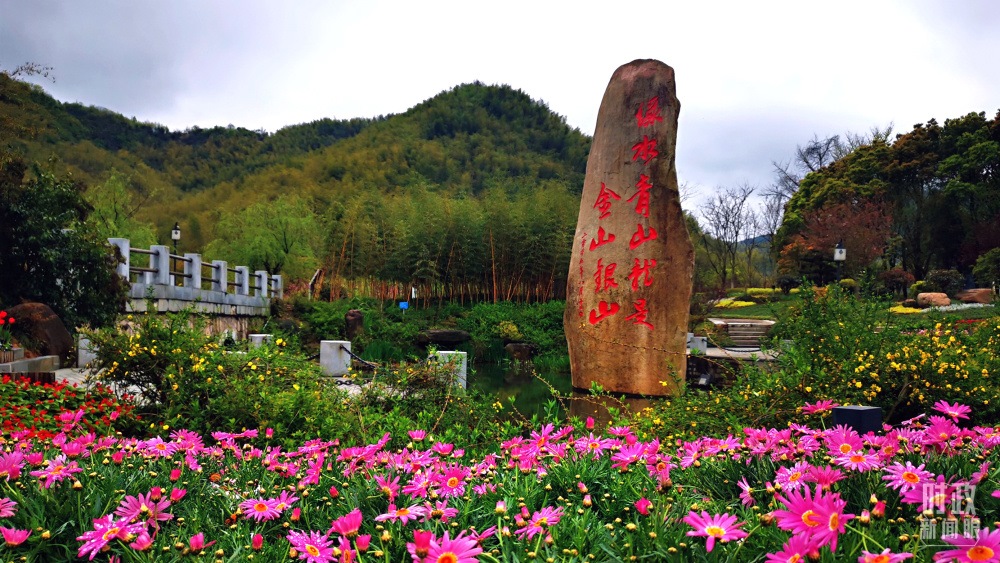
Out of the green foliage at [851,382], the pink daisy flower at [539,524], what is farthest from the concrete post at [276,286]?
the pink daisy flower at [539,524]

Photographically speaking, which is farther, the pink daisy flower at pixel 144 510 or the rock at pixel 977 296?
the rock at pixel 977 296

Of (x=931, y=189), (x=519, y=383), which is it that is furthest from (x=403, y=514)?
(x=931, y=189)

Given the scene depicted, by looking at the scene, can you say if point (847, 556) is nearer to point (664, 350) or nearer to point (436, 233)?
point (664, 350)

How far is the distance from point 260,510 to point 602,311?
5.27 m

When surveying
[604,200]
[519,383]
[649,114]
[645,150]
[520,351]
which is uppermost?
[649,114]

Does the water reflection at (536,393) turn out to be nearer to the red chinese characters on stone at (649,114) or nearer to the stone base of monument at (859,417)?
the stone base of monument at (859,417)

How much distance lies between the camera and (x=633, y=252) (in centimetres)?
632

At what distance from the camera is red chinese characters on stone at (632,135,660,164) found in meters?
6.43

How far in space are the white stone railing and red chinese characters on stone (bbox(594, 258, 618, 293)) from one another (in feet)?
16.8

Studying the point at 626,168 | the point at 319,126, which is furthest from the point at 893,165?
the point at 319,126

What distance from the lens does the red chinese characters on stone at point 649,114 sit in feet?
21.3

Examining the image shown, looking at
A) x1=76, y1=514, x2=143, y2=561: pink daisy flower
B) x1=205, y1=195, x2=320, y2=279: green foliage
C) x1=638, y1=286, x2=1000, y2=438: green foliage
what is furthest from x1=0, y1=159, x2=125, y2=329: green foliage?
x1=205, y1=195, x2=320, y2=279: green foliage

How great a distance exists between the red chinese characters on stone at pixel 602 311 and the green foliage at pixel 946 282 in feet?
63.6

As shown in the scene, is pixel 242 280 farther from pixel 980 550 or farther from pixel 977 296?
pixel 977 296
